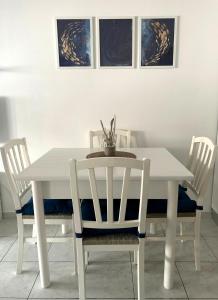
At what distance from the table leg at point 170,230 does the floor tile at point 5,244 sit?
1.29 meters

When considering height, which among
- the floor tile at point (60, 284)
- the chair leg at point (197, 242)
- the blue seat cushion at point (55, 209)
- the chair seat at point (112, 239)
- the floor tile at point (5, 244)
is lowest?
the floor tile at point (60, 284)

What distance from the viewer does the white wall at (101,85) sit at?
2.40 metres

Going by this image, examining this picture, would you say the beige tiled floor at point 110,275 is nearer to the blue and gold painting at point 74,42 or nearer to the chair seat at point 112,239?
the chair seat at point 112,239

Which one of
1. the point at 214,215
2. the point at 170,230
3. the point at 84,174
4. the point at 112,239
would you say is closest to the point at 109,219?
the point at 112,239

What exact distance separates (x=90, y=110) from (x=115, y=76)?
40cm

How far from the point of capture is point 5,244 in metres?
2.31

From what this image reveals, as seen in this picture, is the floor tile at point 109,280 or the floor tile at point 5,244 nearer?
the floor tile at point 109,280

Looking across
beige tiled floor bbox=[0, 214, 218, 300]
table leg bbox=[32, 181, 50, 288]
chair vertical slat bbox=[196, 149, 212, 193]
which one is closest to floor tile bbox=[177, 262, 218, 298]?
beige tiled floor bbox=[0, 214, 218, 300]

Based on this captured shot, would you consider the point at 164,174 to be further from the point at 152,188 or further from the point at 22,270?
the point at 22,270

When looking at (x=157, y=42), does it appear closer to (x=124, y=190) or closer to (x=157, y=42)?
(x=157, y=42)

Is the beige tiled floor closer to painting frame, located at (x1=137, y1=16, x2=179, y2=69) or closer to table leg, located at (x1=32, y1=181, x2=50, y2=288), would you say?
table leg, located at (x1=32, y1=181, x2=50, y2=288)

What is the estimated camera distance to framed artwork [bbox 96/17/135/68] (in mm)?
2410

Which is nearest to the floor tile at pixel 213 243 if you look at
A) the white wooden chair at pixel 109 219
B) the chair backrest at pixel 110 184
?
the white wooden chair at pixel 109 219

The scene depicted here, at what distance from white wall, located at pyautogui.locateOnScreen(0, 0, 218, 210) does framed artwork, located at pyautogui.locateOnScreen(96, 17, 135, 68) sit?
0.07 m
